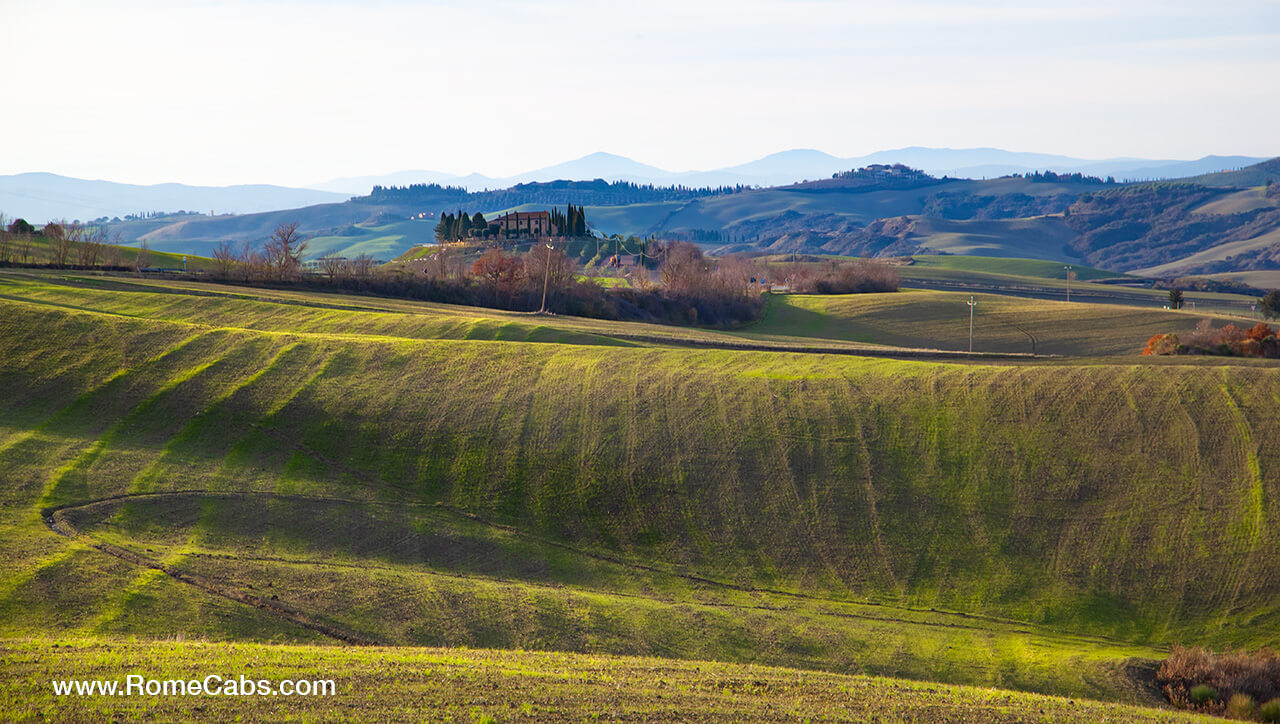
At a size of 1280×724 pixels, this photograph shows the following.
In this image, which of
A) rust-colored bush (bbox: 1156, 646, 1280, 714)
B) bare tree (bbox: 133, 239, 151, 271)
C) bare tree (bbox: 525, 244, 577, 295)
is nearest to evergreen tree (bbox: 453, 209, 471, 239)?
bare tree (bbox: 525, 244, 577, 295)

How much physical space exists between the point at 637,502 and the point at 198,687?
77.7 ft

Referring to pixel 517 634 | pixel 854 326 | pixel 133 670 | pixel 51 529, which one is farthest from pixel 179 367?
pixel 854 326

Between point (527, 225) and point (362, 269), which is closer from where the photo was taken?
point (362, 269)

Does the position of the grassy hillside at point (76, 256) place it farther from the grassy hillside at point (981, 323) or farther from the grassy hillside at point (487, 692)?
the grassy hillside at point (487, 692)

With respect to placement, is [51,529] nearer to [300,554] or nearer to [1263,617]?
[300,554]

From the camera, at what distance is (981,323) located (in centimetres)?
10231

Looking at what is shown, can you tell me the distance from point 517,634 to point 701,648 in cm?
585

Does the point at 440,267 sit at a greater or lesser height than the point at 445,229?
lesser

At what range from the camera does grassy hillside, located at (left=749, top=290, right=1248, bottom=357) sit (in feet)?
305

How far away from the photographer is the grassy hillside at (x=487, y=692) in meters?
17.0

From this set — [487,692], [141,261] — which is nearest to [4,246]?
Answer: [141,261]

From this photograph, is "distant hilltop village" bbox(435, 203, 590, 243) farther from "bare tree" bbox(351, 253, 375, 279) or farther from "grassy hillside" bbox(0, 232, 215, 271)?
"bare tree" bbox(351, 253, 375, 279)

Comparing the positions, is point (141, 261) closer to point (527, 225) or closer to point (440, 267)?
point (440, 267)

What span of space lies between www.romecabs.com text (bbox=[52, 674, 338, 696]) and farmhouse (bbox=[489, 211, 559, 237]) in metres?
162
